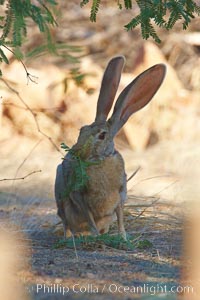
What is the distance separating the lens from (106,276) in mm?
4402

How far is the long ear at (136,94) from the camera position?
576 centimetres

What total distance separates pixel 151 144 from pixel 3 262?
4166 millimetres

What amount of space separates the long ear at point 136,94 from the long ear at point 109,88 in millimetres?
86

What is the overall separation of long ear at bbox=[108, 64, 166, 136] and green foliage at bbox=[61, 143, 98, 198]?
445 millimetres

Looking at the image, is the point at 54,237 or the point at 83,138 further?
the point at 54,237

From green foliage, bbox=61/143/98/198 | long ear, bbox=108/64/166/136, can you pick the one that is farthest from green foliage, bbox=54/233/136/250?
long ear, bbox=108/64/166/136

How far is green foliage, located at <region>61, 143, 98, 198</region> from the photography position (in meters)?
4.94

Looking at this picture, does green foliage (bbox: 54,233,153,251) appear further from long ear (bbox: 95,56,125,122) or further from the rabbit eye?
long ear (bbox: 95,56,125,122)

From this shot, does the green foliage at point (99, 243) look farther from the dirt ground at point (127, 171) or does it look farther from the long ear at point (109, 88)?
the long ear at point (109, 88)

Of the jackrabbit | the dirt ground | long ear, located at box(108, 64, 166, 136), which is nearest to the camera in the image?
Answer: the dirt ground

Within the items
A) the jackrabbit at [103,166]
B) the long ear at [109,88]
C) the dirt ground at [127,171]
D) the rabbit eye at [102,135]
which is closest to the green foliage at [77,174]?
the jackrabbit at [103,166]

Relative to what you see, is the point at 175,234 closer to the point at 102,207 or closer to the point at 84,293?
the point at 102,207

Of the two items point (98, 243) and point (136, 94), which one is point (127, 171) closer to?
point (136, 94)

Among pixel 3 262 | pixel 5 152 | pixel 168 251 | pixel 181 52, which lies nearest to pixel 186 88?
pixel 181 52
